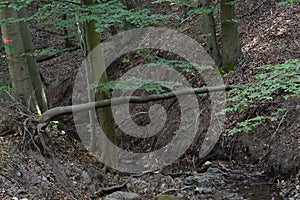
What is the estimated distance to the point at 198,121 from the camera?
8.86 meters

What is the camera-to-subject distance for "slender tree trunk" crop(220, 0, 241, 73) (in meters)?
9.24

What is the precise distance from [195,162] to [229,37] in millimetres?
3334

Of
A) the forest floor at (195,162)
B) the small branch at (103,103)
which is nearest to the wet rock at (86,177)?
the forest floor at (195,162)

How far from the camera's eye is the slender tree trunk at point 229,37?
30.3ft

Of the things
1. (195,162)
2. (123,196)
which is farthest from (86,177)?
(195,162)

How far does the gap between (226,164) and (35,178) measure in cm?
404

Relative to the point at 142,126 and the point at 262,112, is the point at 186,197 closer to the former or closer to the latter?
the point at 262,112

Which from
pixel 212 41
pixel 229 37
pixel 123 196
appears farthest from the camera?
pixel 212 41

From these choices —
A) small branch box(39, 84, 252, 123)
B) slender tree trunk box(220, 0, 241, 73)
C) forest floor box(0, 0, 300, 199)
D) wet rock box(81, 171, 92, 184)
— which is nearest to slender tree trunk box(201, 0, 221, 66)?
slender tree trunk box(220, 0, 241, 73)

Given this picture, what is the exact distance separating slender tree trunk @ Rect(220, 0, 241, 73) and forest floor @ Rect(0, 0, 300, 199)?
26cm

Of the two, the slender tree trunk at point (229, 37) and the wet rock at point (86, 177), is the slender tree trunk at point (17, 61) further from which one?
the slender tree trunk at point (229, 37)

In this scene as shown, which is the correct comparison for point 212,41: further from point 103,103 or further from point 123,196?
point 123,196

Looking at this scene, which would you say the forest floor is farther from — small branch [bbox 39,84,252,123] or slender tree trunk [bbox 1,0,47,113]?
slender tree trunk [bbox 1,0,47,113]

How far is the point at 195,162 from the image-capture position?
27.3 feet
